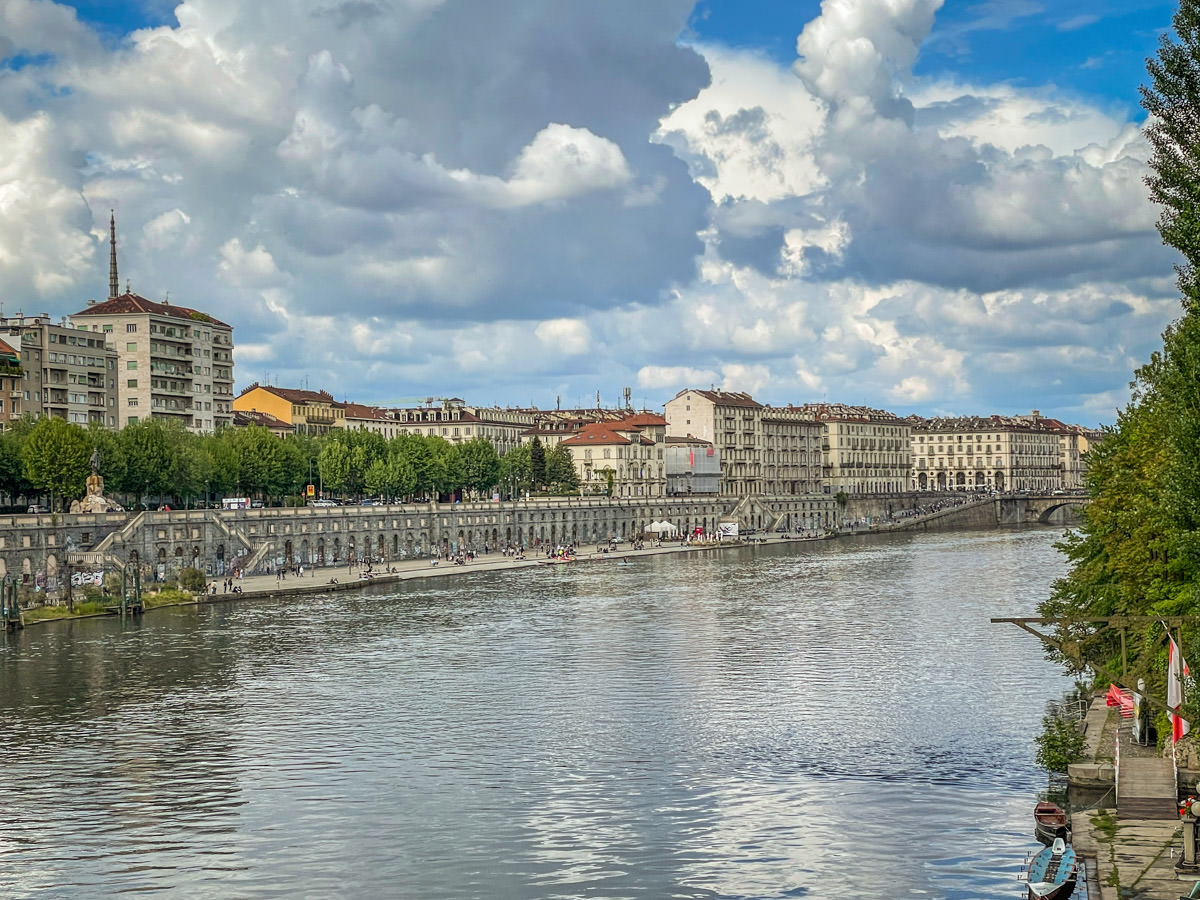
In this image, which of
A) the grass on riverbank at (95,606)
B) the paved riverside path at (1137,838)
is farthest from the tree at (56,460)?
the paved riverside path at (1137,838)

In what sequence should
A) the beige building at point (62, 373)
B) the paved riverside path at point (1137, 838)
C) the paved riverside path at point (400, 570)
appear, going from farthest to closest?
the beige building at point (62, 373) → the paved riverside path at point (400, 570) → the paved riverside path at point (1137, 838)

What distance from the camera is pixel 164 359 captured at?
6663 inches

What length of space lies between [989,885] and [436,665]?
40929mm

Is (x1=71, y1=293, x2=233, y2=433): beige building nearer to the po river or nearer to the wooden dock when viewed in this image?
the po river

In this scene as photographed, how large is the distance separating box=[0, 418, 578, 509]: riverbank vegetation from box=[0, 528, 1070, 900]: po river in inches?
1358

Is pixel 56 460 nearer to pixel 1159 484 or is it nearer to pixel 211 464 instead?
pixel 211 464

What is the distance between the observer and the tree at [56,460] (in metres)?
119

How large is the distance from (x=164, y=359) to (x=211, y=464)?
113 ft

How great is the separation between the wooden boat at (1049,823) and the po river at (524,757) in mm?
541

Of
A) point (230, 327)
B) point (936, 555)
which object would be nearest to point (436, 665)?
point (936, 555)

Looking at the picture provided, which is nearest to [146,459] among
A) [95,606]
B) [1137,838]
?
[95,606]

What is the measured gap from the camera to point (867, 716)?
54625 mm

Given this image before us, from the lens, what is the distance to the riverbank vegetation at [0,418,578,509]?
120 m

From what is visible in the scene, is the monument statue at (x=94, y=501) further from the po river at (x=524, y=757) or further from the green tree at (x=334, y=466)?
A: the green tree at (x=334, y=466)
